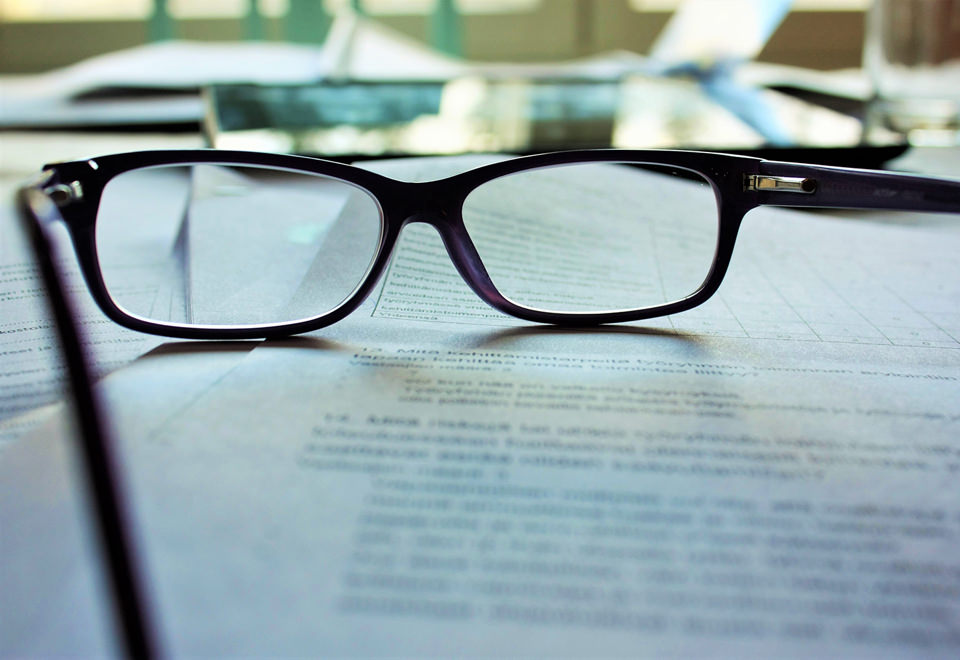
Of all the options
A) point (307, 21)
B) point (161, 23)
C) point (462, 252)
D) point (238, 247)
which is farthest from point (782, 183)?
point (161, 23)

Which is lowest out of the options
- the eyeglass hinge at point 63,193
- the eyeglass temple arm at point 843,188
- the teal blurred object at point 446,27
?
the eyeglass temple arm at point 843,188

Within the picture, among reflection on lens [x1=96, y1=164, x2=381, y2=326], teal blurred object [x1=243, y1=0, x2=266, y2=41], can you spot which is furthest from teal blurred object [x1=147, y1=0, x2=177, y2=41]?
reflection on lens [x1=96, y1=164, x2=381, y2=326]

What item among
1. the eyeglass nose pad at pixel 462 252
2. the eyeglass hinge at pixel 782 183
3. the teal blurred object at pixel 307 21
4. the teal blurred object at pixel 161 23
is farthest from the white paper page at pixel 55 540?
the teal blurred object at pixel 161 23

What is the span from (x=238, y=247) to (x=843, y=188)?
12.2 inches

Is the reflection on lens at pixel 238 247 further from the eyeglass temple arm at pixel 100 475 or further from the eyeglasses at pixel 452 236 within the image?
the eyeglass temple arm at pixel 100 475

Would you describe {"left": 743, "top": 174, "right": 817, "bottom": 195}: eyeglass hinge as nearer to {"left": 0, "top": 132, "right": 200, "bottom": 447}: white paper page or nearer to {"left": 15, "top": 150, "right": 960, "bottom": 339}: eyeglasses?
{"left": 15, "top": 150, "right": 960, "bottom": 339}: eyeglasses

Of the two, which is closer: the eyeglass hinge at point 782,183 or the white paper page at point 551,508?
the white paper page at point 551,508

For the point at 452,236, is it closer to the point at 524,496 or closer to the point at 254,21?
the point at 524,496

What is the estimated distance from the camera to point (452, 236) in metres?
0.36

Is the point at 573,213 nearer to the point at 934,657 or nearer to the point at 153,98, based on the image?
the point at 934,657

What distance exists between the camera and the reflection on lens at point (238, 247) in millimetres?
353

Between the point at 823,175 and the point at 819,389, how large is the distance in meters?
0.12

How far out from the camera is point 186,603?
0.58ft

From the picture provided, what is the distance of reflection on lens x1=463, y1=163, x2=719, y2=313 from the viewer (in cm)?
37
